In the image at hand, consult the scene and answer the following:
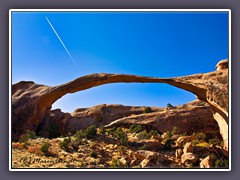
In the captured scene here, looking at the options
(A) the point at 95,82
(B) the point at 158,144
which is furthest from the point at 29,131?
(B) the point at 158,144

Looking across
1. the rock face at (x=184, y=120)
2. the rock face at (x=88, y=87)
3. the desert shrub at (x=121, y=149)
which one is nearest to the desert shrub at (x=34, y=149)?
the rock face at (x=88, y=87)

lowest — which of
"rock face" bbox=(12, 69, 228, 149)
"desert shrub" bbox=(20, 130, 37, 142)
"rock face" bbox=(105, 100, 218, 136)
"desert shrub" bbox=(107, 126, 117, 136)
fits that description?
"desert shrub" bbox=(107, 126, 117, 136)

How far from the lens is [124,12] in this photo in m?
6.88

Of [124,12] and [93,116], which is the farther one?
[93,116]

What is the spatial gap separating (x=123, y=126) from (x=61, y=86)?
761 cm

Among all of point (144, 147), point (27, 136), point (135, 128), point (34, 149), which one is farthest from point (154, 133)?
point (34, 149)

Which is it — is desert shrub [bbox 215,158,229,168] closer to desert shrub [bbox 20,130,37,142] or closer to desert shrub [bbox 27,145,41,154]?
desert shrub [bbox 27,145,41,154]

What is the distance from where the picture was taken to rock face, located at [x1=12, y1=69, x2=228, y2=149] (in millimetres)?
8844

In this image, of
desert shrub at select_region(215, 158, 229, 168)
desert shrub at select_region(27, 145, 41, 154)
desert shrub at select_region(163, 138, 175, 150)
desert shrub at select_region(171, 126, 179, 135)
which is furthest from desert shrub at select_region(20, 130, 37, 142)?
desert shrub at select_region(171, 126, 179, 135)

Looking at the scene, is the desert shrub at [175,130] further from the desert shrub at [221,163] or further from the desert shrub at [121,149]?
the desert shrub at [221,163]

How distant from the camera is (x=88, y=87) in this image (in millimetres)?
11367

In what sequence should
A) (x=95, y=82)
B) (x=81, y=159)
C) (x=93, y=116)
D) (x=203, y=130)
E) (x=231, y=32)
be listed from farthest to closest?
1. (x=93, y=116)
2. (x=203, y=130)
3. (x=95, y=82)
4. (x=81, y=159)
5. (x=231, y=32)

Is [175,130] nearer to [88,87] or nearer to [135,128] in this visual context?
[135,128]
